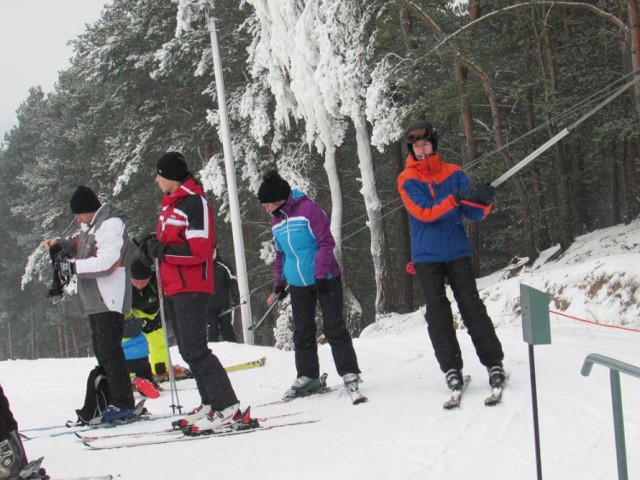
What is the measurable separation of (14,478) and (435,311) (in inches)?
119

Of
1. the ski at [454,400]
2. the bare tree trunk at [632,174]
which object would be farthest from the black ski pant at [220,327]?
the bare tree trunk at [632,174]

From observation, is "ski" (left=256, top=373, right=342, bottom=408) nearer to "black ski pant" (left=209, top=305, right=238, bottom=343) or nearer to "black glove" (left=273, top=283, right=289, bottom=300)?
"black glove" (left=273, top=283, right=289, bottom=300)

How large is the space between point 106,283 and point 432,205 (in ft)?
8.69

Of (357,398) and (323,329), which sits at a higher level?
(323,329)

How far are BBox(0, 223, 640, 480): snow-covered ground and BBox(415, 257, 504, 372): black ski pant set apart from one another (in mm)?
297

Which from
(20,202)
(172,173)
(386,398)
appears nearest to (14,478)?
(172,173)

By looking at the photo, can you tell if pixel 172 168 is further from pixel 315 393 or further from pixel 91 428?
pixel 315 393

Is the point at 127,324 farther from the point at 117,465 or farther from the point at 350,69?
the point at 350,69

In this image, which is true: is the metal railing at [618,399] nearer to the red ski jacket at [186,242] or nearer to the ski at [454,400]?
the ski at [454,400]

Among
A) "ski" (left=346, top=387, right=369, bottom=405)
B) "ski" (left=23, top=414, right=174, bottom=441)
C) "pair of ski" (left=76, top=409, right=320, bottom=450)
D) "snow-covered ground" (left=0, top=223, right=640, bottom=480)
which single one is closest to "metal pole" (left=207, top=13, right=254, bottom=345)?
"snow-covered ground" (left=0, top=223, right=640, bottom=480)

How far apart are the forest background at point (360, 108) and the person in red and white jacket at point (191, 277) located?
8.00 metres

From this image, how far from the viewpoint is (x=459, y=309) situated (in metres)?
5.21

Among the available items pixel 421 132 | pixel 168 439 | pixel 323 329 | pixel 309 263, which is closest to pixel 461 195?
pixel 421 132

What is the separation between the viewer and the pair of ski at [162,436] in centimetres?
493
